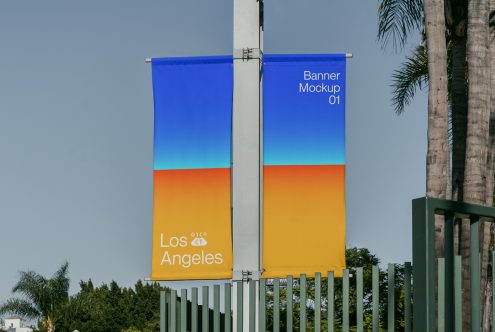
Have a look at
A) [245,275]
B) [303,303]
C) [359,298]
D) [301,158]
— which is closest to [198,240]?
[245,275]

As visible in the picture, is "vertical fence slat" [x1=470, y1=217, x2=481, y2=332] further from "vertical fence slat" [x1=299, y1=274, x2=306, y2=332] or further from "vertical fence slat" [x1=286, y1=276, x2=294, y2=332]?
"vertical fence slat" [x1=286, y1=276, x2=294, y2=332]

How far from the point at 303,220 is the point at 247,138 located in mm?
1153

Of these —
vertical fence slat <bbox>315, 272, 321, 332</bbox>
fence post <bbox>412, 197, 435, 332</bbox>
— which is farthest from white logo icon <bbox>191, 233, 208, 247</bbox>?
fence post <bbox>412, 197, 435, 332</bbox>

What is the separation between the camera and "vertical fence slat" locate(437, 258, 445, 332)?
9297 millimetres

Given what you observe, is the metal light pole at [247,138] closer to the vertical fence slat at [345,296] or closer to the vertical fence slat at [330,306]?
the vertical fence slat at [330,306]

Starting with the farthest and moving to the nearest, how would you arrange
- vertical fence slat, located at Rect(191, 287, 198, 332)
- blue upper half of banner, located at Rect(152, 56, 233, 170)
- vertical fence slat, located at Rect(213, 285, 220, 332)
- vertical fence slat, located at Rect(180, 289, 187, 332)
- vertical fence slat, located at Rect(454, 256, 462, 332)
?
blue upper half of banner, located at Rect(152, 56, 233, 170), vertical fence slat, located at Rect(180, 289, 187, 332), vertical fence slat, located at Rect(191, 287, 198, 332), vertical fence slat, located at Rect(213, 285, 220, 332), vertical fence slat, located at Rect(454, 256, 462, 332)

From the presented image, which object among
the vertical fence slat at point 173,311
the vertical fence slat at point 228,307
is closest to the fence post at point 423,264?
the vertical fence slat at point 228,307

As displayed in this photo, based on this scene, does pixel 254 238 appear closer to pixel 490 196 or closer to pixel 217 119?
pixel 217 119

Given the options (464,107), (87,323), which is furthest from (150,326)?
(464,107)

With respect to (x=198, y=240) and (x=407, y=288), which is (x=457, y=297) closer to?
(x=407, y=288)

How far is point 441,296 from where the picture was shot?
30.8ft

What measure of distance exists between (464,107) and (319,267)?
5.95 meters

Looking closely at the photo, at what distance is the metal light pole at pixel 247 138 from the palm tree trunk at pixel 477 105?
315cm

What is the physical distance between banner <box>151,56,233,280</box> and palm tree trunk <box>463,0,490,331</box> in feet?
11.3
